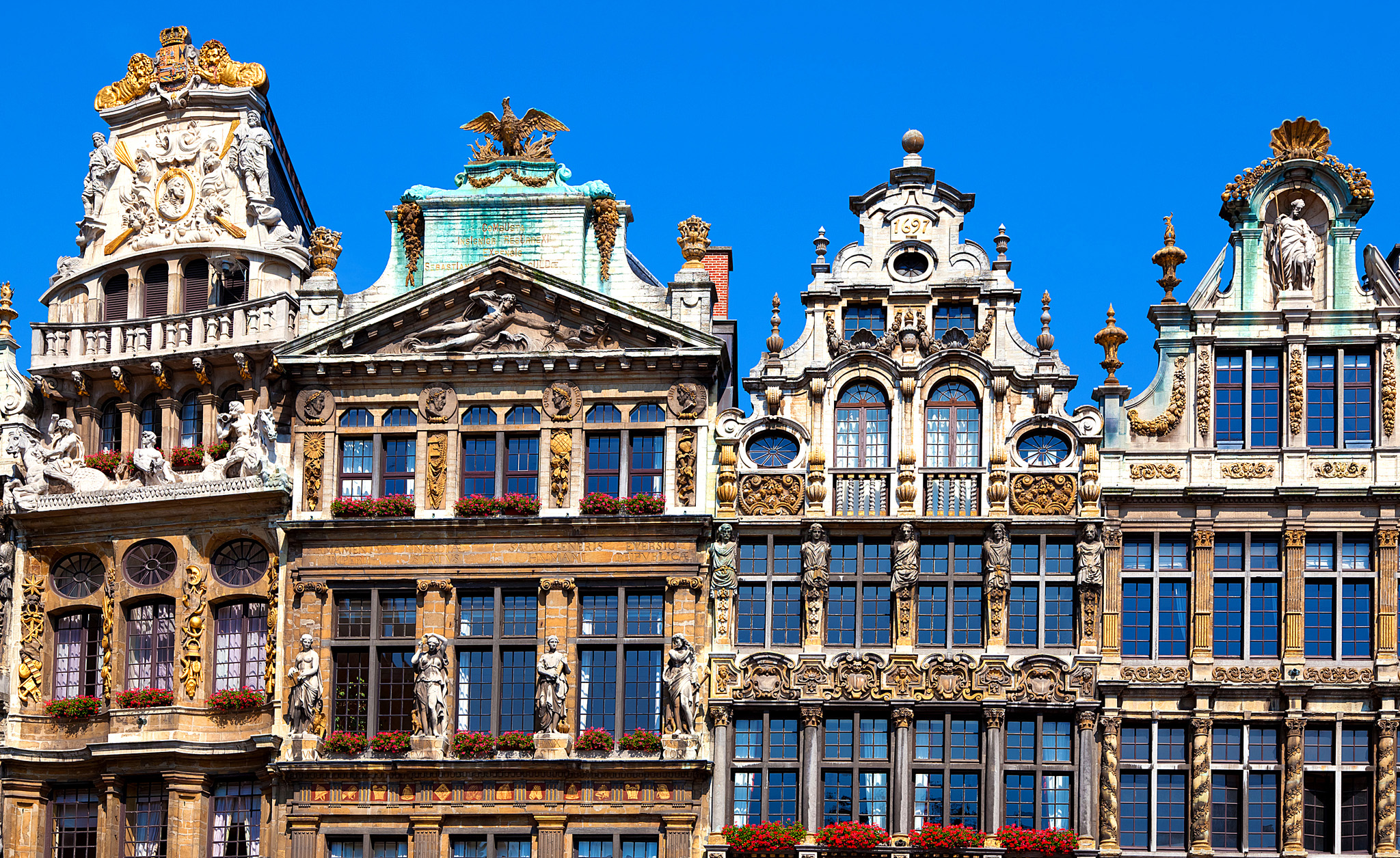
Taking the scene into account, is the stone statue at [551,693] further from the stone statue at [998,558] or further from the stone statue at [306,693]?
the stone statue at [998,558]

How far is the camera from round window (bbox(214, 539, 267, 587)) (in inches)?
1852

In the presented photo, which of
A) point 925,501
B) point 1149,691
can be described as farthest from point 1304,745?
point 925,501

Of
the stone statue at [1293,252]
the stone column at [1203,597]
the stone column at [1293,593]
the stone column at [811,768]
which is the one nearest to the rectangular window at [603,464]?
the stone column at [811,768]

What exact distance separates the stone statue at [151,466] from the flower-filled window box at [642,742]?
979 cm

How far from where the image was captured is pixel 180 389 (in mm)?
48219

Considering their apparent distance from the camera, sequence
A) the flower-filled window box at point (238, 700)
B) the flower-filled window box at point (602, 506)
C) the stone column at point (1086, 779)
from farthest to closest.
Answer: the flower-filled window box at point (238, 700)
the flower-filled window box at point (602, 506)
the stone column at point (1086, 779)

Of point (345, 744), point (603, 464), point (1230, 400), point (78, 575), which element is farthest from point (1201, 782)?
point (78, 575)

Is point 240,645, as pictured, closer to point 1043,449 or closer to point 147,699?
point 147,699

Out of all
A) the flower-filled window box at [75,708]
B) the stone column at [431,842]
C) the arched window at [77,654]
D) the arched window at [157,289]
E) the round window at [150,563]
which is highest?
the arched window at [157,289]

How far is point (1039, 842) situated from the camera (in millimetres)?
43562

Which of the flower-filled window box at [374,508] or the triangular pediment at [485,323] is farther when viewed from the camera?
the triangular pediment at [485,323]

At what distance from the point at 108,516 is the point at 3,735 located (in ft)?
14.4

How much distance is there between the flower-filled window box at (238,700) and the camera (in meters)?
46.0

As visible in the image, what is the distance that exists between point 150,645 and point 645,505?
966cm
